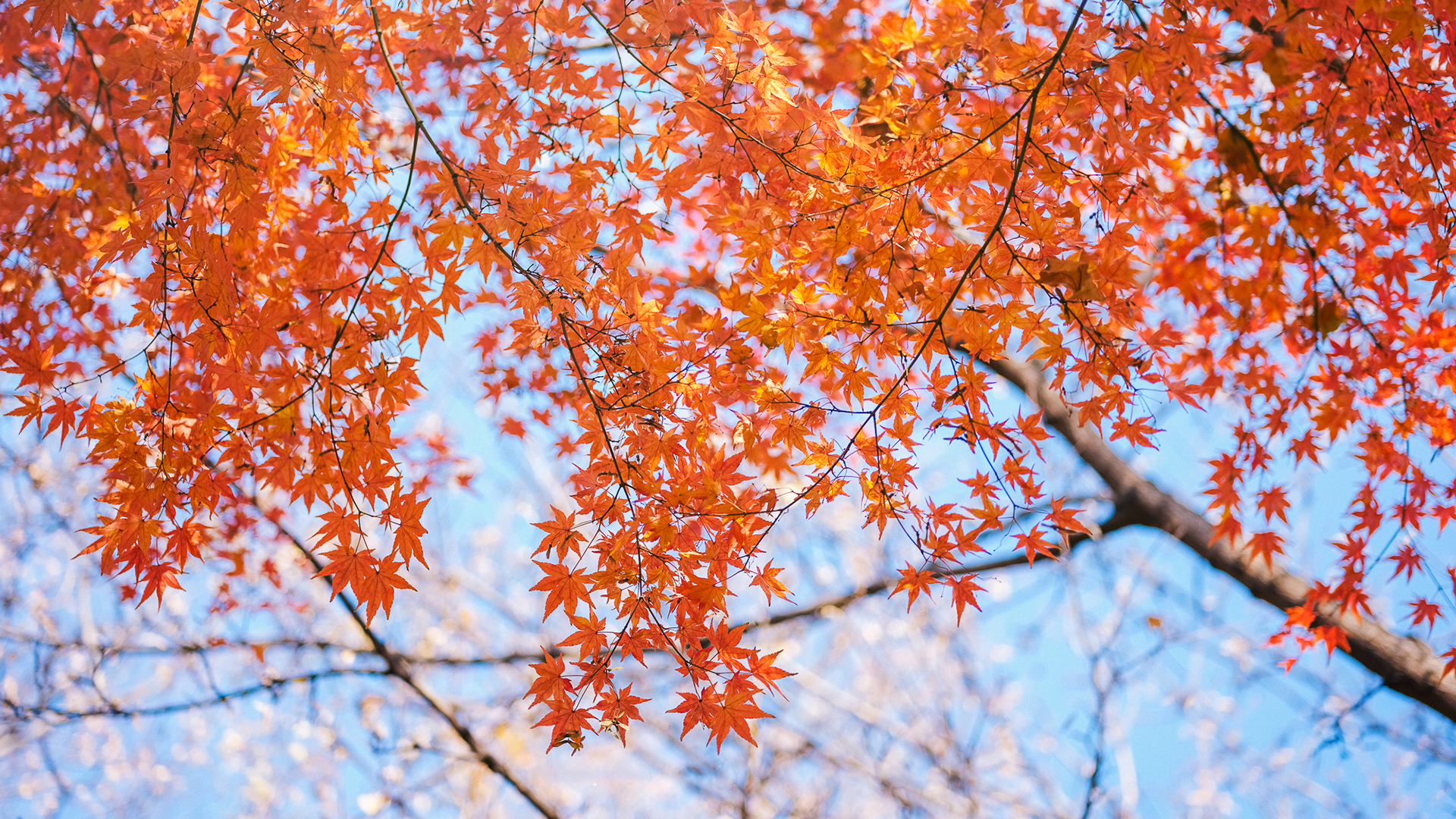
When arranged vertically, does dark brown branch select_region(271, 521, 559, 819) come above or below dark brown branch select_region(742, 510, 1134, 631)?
below

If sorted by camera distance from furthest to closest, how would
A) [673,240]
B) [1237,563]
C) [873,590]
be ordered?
[873,590] < [1237,563] < [673,240]

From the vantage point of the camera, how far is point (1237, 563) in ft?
13.5

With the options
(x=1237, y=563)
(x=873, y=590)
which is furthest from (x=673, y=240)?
(x=1237, y=563)

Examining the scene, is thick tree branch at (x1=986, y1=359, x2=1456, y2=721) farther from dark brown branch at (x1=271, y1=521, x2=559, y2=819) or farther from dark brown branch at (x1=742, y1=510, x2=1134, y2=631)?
dark brown branch at (x1=271, y1=521, x2=559, y2=819)

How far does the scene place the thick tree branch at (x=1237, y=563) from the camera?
11.9ft

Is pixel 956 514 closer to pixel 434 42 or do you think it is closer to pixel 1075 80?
pixel 1075 80

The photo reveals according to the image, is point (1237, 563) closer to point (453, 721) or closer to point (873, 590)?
point (873, 590)

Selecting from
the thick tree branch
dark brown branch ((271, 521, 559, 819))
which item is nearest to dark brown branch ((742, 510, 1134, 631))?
the thick tree branch

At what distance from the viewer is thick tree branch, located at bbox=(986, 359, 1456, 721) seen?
3.63 meters

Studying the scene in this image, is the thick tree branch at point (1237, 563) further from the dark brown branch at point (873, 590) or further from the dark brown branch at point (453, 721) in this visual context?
the dark brown branch at point (453, 721)

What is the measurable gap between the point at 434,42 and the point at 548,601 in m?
1.87

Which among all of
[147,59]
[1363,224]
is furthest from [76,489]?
[1363,224]

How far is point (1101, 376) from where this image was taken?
7.77 ft

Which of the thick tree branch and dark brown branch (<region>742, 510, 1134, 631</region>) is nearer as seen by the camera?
the thick tree branch
